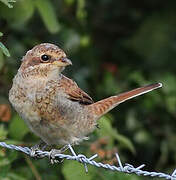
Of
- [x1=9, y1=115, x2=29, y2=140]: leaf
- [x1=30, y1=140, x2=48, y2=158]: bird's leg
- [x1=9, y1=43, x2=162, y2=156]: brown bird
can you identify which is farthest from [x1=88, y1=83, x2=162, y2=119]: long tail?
[x1=9, y1=115, x2=29, y2=140]: leaf

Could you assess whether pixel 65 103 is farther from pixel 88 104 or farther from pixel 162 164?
pixel 162 164

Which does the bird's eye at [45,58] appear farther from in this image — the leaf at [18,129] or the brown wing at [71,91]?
the leaf at [18,129]

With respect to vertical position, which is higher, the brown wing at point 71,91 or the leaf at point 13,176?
the brown wing at point 71,91

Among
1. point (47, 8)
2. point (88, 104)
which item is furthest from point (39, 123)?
point (47, 8)

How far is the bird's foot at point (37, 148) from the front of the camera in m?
4.27

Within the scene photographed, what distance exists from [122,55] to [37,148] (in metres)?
3.08

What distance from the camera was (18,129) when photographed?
4.85 metres

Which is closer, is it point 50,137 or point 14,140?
point 50,137

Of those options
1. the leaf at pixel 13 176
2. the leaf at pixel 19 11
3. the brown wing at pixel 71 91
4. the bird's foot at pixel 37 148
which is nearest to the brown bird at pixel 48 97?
the brown wing at pixel 71 91

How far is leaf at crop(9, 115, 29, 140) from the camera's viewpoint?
4.82 meters

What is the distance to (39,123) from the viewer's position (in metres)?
4.16

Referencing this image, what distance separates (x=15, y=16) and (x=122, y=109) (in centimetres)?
223

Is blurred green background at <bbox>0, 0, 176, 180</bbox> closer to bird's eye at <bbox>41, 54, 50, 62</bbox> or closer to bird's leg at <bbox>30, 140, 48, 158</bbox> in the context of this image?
bird's leg at <bbox>30, 140, 48, 158</bbox>

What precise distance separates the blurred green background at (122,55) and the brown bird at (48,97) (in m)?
0.88
